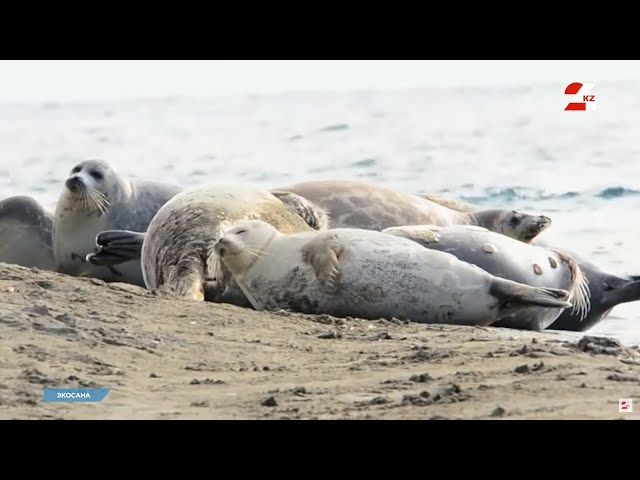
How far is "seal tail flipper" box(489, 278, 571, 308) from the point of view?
6777mm

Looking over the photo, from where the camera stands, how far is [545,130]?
15.2 m

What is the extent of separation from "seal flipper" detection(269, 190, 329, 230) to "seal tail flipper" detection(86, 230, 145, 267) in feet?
2.82

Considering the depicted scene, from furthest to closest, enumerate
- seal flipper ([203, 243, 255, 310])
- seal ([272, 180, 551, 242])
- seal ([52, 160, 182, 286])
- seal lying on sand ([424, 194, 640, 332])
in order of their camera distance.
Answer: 1. seal ([52, 160, 182, 286])
2. seal ([272, 180, 551, 242])
3. seal lying on sand ([424, 194, 640, 332])
4. seal flipper ([203, 243, 255, 310])

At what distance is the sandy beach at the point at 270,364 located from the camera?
4.71 metres

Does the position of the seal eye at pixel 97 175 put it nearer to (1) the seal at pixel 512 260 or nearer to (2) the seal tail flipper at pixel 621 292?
(1) the seal at pixel 512 260

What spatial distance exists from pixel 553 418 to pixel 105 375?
5.60 feet

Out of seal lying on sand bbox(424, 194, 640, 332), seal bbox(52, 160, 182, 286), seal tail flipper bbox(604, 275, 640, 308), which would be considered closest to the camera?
seal lying on sand bbox(424, 194, 640, 332)

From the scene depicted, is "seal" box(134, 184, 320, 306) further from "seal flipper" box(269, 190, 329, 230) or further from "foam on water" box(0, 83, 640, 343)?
"foam on water" box(0, 83, 640, 343)

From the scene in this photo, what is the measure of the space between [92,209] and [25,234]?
53cm

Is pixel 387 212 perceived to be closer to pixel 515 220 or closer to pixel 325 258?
pixel 515 220

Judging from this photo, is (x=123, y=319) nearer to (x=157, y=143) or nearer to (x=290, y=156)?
(x=290, y=156)

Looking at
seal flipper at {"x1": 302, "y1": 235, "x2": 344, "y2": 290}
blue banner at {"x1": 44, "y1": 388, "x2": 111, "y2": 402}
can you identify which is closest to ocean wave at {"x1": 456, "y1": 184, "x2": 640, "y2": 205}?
seal flipper at {"x1": 302, "y1": 235, "x2": 344, "y2": 290}

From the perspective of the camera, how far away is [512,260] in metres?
7.31

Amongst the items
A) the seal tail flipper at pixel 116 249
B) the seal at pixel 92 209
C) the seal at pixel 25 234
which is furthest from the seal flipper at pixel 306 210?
the seal at pixel 25 234
